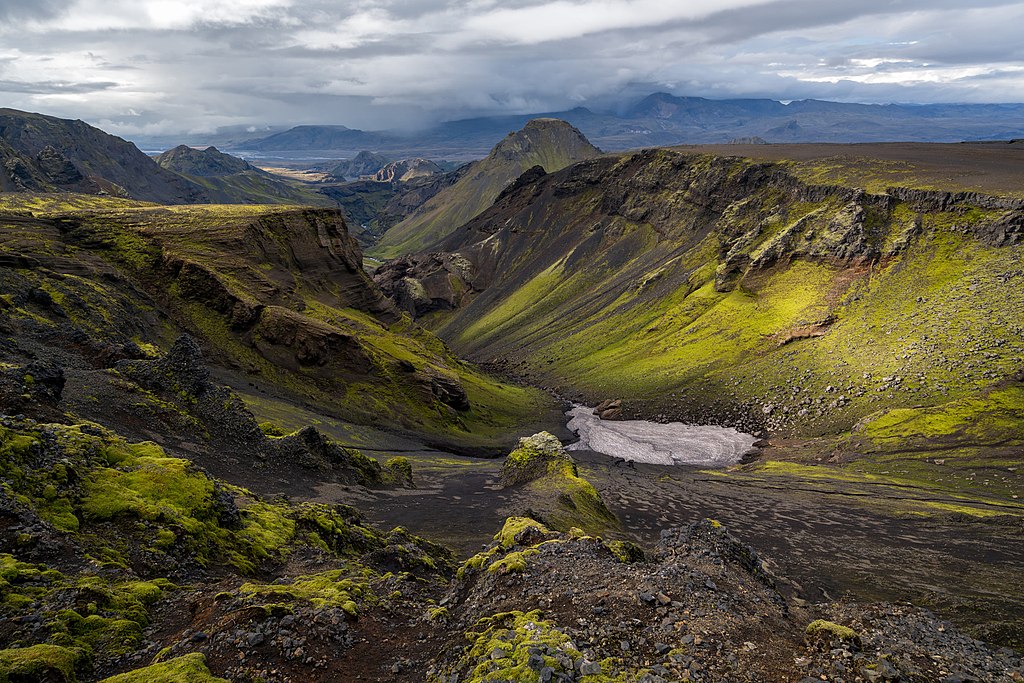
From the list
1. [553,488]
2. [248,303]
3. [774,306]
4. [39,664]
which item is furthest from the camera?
[774,306]

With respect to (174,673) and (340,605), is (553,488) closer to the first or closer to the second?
(340,605)

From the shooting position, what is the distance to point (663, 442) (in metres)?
94.2

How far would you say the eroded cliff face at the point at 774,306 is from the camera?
282 ft

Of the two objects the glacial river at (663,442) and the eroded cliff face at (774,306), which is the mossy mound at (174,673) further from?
the eroded cliff face at (774,306)

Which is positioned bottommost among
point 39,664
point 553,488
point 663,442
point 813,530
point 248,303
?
point 663,442

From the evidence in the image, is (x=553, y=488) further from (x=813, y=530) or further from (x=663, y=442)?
(x=663, y=442)

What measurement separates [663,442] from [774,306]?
51019 millimetres

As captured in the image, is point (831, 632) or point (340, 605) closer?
point (831, 632)

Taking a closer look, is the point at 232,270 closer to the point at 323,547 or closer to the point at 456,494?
the point at 456,494

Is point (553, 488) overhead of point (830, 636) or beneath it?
beneath

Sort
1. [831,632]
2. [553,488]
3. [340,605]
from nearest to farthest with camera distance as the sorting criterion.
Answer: [831,632]
[340,605]
[553,488]

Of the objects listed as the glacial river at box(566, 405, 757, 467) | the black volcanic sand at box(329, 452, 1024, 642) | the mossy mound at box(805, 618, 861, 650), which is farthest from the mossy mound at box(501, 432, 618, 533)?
the glacial river at box(566, 405, 757, 467)

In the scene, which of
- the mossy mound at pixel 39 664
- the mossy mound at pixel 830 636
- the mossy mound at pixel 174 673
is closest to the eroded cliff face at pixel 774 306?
the mossy mound at pixel 830 636

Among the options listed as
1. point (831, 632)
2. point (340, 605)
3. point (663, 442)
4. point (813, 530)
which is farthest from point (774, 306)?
point (340, 605)
